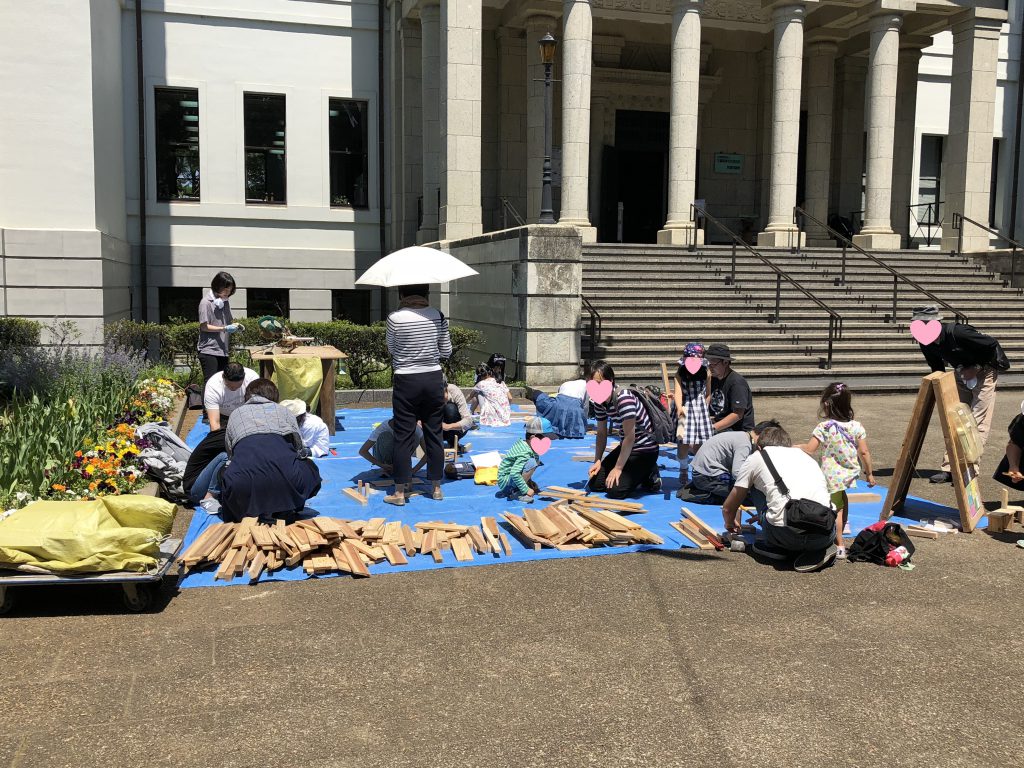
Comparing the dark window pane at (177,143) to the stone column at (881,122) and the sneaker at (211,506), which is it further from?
the sneaker at (211,506)

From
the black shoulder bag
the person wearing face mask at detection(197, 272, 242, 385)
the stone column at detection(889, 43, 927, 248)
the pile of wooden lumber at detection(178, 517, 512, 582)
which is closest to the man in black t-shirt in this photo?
the black shoulder bag

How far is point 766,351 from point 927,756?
13.5m

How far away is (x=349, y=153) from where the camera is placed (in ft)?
80.1

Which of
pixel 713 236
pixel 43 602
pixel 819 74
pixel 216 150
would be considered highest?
pixel 819 74

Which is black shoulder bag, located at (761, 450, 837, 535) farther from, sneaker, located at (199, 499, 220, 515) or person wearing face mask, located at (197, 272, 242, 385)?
person wearing face mask, located at (197, 272, 242, 385)

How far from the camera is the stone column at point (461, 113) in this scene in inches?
753

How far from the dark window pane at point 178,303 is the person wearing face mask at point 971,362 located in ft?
60.5

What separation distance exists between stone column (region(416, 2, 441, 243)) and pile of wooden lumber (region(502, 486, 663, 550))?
1454cm

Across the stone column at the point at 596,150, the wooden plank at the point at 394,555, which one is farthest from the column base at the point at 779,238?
the wooden plank at the point at 394,555

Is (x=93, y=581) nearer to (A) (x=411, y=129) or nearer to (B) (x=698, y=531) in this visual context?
(B) (x=698, y=531)

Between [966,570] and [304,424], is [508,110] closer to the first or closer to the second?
[304,424]

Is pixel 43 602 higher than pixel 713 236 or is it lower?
lower

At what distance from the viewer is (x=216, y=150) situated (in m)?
23.0

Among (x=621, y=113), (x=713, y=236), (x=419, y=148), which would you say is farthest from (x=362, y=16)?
(x=713, y=236)
